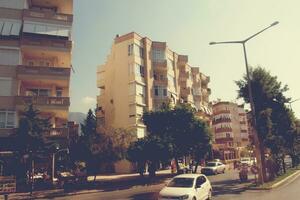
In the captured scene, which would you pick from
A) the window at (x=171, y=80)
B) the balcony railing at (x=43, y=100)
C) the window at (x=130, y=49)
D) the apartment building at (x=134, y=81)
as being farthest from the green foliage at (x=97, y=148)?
the window at (x=171, y=80)

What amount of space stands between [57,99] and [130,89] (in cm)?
1936

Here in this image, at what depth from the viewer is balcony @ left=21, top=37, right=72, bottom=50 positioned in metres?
33.7

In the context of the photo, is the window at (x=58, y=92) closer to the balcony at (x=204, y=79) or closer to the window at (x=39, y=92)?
the window at (x=39, y=92)

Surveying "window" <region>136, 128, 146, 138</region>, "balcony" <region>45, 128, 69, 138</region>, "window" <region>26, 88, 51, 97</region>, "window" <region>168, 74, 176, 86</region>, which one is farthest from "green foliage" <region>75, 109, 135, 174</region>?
"window" <region>168, 74, 176, 86</region>

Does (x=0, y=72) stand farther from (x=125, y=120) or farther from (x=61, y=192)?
(x=125, y=120)

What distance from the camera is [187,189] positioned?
15672 millimetres

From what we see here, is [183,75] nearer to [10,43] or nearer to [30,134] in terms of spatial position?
[10,43]

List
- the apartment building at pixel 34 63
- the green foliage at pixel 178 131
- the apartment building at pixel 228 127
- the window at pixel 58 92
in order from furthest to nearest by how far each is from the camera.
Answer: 1. the apartment building at pixel 228 127
2. the window at pixel 58 92
3. the green foliage at pixel 178 131
4. the apartment building at pixel 34 63

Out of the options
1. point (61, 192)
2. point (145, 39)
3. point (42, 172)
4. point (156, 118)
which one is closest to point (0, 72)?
point (42, 172)

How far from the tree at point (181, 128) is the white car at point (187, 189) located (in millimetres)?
17105

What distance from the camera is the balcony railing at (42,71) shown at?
3262cm

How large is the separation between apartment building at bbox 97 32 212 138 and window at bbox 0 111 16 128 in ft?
55.6

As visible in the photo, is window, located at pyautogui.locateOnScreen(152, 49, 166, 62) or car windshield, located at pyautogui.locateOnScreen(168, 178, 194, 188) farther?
window, located at pyautogui.locateOnScreen(152, 49, 166, 62)

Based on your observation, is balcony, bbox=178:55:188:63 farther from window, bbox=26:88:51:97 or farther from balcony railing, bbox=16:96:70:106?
balcony railing, bbox=16:96:70:106
